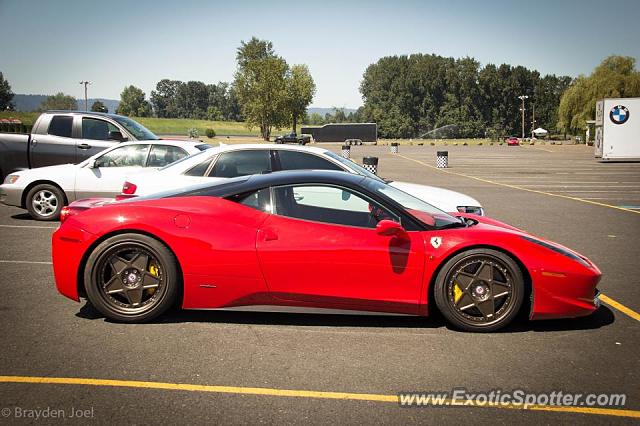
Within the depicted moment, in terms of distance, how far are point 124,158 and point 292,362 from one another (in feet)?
25.5

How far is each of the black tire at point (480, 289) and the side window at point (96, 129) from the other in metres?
10.4

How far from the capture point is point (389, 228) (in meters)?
4.66

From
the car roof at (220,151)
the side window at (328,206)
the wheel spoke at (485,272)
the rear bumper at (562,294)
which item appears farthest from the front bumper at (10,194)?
the rear bumper at (562,294)

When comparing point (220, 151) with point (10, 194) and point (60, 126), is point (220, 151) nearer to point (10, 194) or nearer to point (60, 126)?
point (10, 194)

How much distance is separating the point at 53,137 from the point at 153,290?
30.5 ft

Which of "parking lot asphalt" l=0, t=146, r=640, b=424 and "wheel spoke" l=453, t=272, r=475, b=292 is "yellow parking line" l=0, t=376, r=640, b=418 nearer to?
"parking lot asphalt" l=0, t=146, r=640, b=424

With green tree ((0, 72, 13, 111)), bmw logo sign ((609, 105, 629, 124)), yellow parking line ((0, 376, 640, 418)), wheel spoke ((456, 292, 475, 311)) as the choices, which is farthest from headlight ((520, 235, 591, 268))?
green tree ((0, 72, 13, 111))

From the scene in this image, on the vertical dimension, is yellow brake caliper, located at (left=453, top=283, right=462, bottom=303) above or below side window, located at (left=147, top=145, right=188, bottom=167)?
below

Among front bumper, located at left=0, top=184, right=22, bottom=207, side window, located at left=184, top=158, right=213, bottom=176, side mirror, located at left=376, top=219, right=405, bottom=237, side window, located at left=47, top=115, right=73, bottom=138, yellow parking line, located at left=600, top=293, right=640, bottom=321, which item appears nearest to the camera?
side mirror, located at left=376, top=219, right=405, bottom=237

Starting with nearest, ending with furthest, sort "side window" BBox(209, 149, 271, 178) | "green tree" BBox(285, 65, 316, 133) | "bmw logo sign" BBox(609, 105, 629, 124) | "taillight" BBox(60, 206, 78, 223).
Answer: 1. "taillight" BBox(60, 206, 78, 223)
2. "side window" BBox(209, 149, 271, 178)
3. "bmw logo sign" BBox(609, 105, 629, 124)
4. "green tree" BBox(285, 65, 316, 133)

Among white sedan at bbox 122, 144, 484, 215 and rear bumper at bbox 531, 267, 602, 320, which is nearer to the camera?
rear bumper at bbox 531, 267, 602, 320

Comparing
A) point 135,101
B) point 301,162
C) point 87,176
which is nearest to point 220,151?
point 301,162

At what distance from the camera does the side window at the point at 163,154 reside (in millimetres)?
10898

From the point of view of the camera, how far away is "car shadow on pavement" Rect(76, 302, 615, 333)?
5.08 m
